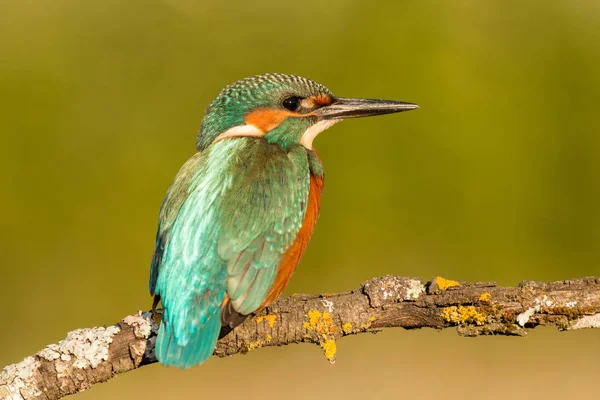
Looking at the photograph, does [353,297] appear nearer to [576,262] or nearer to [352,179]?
[352,179]

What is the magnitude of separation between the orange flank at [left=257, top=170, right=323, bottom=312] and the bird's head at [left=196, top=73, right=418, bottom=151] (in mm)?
287

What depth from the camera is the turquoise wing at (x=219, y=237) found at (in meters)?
2.94

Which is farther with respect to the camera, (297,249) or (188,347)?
(297,249)

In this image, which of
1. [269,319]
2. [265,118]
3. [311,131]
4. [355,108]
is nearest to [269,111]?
[265,118]

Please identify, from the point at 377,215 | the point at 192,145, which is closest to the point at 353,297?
the point at 377,215

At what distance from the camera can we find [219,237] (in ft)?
10.1

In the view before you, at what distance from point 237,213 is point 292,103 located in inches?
30.0

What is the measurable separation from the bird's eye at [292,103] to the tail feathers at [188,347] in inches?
45.0

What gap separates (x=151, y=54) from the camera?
682cm

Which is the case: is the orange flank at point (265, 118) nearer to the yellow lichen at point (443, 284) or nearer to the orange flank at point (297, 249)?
the orange flank at point (297, 249)

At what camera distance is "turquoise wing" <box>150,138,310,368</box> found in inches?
116

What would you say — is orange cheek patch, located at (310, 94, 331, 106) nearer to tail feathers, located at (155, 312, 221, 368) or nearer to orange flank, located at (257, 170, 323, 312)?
orange flank, located at (257, 170, 323, 312)

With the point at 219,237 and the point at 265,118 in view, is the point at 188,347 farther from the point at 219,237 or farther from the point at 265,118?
the point at 265,118

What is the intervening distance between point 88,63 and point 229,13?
1.32m
